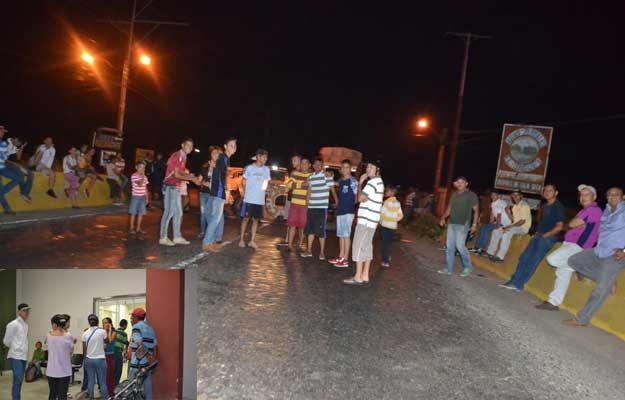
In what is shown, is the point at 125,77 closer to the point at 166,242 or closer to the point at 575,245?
the point at 166,242

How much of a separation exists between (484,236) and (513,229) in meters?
2.13

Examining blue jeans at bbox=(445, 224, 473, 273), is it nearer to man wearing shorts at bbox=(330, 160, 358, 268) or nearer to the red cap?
man wearing shorts at bbox=(330, 160, 358, 268)

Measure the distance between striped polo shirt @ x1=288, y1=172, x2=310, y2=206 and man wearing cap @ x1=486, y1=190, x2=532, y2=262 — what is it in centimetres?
455

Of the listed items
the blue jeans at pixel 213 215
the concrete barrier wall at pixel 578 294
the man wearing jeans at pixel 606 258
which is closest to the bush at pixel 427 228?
the concrete barrier wall at pixel 578 294

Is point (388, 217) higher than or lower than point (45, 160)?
lower

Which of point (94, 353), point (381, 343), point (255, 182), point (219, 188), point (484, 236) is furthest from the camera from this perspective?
point (484, 236)

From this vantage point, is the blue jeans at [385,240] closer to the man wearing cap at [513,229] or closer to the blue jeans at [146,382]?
the man wearing cap at [513,229]

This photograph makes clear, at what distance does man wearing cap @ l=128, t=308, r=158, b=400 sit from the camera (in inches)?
114

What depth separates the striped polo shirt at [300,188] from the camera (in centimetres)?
996

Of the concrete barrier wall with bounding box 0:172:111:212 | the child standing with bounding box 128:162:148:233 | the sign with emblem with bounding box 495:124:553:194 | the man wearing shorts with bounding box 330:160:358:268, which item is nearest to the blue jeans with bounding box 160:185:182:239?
the child standing with bounding box 128:162:148:233

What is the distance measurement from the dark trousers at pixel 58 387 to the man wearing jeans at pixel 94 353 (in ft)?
0.39

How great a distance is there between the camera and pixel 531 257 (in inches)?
341

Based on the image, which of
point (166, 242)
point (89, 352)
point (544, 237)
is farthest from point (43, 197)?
point (89, 352)

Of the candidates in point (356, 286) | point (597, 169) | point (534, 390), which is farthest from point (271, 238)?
point (597, 169)
